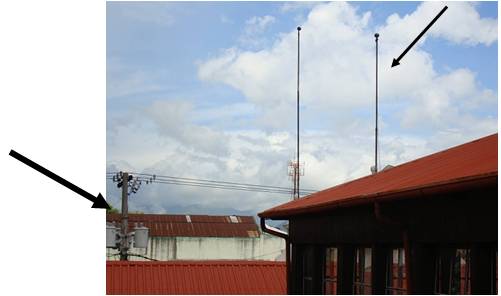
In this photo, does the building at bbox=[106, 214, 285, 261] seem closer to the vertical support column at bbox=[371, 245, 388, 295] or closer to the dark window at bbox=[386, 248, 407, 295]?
the vertical support column at bbox=[371, 245, 388, 295]

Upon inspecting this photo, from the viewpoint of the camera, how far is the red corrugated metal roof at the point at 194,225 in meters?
40.8

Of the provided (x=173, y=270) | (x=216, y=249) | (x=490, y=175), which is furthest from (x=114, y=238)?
(x=490, y=175)

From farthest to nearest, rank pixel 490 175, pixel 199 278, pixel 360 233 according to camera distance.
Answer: pixel 199 278, pixel 360 233, pixel 490 175

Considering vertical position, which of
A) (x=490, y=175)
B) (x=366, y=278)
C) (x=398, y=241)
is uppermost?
(x=490, y=175)

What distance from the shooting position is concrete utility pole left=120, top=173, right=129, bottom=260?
28.0m

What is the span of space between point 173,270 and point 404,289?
1121cm

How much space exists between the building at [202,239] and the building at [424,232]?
28107 mm

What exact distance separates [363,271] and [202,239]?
98.3 feet

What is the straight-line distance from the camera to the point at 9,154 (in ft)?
18.1

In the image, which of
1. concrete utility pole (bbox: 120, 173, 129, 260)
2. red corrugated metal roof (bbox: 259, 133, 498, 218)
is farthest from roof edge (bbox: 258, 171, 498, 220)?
concrete utility pole (bbox: 120, 173, 129, 260)

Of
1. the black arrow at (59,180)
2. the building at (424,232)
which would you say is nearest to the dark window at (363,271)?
the building at (424,232)

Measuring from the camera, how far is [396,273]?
10.0m

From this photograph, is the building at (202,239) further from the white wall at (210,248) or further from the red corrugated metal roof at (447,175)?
the red corrugated metal roof at (447,175)

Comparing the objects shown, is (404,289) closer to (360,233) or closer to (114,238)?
(360,233)
